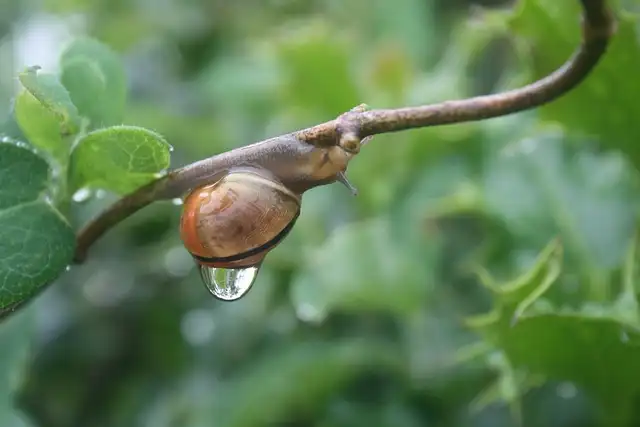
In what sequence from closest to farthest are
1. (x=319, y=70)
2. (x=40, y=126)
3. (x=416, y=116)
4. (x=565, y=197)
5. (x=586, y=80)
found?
(x=416, y=116)
(x=40, y=126)
(x=586, y=80)
(x=565, y=197)
(x=319, y=70)

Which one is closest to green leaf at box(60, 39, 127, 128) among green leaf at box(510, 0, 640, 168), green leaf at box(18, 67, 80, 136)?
green leaf at box(18, 67, 80, 136)

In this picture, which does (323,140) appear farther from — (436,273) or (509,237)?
(436,273)

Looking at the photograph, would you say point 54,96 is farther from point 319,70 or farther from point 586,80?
point 319,70

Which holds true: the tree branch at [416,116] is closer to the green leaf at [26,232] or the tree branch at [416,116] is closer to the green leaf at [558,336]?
the green leaf at [26,232]

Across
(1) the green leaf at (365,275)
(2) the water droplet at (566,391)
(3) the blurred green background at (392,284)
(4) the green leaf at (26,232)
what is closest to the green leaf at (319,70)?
(3) the blurred green background at (392,284)

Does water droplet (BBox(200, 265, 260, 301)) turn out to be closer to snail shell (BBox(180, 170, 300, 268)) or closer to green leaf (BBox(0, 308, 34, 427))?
snail shell (BBox(180, 170, 300, 268))

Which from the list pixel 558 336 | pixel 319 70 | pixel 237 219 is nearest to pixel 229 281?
pixel 237 219

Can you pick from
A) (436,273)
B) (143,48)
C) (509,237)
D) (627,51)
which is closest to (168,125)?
(143,48)
